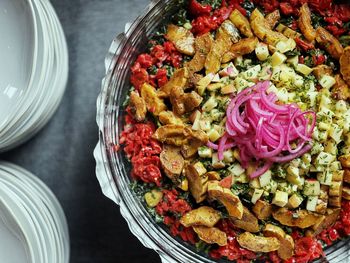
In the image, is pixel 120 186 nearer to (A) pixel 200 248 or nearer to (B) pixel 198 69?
(A) pixel 200 248

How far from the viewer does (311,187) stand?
2.25m

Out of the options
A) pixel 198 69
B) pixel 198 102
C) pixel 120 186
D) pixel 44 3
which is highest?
pixel 44 3

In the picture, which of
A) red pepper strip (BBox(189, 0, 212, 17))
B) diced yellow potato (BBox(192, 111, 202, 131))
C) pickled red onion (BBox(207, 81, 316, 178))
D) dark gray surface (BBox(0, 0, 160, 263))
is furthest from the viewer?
dark gray surface (BBox(0, 0, 160, 263))

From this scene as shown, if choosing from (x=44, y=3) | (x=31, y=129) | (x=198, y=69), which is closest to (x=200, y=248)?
(x=198, y=69)

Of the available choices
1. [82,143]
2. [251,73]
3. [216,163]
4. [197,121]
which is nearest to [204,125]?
[197,121]

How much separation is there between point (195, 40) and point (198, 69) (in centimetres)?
12

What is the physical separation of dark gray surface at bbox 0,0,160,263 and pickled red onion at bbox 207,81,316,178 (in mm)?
755

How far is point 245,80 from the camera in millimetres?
2271

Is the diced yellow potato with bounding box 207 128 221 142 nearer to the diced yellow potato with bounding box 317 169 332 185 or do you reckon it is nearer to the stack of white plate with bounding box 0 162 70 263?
the diced yellow potato with bounding box 317 169 332 185

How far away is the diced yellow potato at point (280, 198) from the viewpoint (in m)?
2.20

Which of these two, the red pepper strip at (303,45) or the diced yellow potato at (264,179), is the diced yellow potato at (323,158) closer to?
the diced yellow potato at (264,179)

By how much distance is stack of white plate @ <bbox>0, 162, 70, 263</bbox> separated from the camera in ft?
7.83

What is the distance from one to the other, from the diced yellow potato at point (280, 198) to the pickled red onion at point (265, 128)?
0.33ft

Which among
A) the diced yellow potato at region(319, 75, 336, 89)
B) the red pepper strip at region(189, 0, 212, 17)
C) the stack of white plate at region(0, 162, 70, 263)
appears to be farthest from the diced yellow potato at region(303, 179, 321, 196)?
the stack of white plate at region(0, 162, 70, 263)
